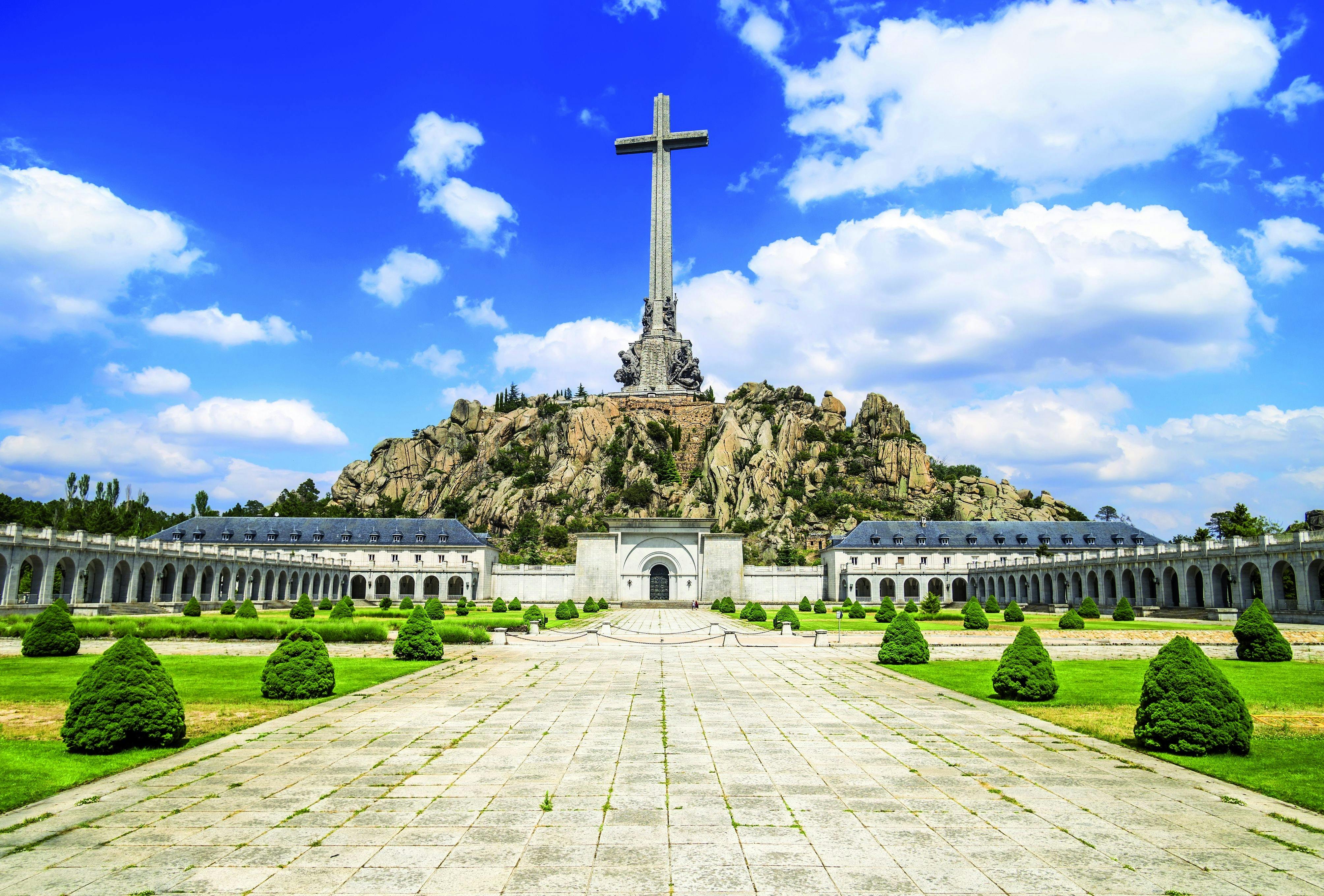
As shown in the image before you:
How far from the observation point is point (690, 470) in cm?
13212

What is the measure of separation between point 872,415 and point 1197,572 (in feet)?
252

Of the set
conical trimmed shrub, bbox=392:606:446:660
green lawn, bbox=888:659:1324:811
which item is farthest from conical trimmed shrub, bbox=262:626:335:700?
green lawn, bbox=888:659:1324:811

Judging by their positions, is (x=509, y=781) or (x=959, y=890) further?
(x=509, y=781)

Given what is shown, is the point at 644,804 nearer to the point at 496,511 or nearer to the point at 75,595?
the point at 75,595

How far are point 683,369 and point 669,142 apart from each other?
121ft

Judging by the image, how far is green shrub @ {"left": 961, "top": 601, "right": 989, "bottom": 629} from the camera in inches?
1563

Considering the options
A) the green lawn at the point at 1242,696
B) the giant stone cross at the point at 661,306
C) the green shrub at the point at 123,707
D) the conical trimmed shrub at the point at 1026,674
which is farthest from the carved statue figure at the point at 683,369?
the green shrub at the point at 123,707

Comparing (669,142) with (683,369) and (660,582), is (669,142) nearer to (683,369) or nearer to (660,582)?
(683,369)

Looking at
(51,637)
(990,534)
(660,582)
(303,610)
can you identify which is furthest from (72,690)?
(990,534)

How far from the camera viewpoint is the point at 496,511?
121125 millimetres

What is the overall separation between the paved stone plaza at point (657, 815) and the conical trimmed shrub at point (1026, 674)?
308 centimetres

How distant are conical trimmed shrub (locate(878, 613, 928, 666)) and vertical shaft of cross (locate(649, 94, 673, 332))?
10909 centimetres

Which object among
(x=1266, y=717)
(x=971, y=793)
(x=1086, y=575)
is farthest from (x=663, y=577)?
(x=971, y=793)

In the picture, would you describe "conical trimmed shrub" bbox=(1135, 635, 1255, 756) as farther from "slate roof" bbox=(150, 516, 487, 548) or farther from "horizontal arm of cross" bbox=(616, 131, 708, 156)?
"horizontal arm of cross" bbox=(616, 131, 708, 156)
